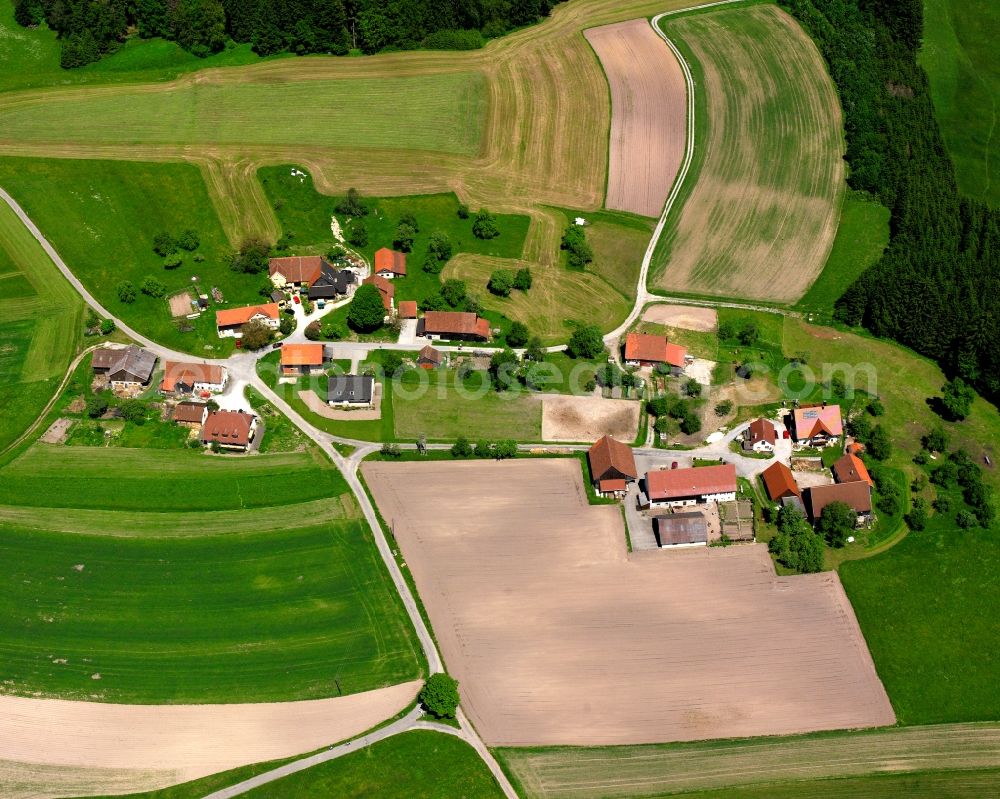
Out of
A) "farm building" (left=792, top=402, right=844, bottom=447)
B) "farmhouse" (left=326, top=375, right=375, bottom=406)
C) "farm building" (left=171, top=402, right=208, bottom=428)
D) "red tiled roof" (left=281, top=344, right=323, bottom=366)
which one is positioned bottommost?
"farm building" (left=171, top=402, right=208, bottom=428)

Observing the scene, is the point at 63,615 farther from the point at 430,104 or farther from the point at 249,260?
the point at 430,104

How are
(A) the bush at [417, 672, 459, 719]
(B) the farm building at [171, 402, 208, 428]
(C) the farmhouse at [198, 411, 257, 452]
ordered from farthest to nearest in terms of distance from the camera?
1. (B) the farm building at [171, 402, 208, 428]
2. (C) the farmhouse at [198, 411, 257, 452]
3. (A) the bush at [417, 672, 459, 719]

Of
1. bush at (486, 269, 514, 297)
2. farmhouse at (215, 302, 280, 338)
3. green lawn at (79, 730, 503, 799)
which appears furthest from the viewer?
bush at (486, 269, 514, 297)

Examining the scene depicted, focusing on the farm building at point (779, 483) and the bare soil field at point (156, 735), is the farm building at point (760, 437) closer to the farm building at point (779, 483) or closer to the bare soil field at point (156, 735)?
the farm building at point (779, 483)

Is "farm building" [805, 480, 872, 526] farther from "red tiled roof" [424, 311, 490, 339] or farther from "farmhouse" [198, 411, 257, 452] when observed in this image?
"farmhouse" [198, 411, 257, 452]

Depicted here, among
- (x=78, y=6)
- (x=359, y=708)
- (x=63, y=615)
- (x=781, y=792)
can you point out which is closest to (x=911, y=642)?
(x=781, y=792)

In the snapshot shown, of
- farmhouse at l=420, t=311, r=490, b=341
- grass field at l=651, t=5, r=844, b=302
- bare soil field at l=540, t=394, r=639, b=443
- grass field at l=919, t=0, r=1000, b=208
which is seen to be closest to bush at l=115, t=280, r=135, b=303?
farmhouse at l=420, t=311, r=490, b=341
